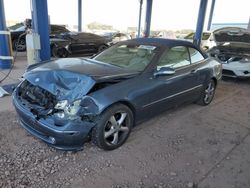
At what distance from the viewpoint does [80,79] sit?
2789 millimetres

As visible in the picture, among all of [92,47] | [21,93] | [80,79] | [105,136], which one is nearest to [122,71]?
[80,79]

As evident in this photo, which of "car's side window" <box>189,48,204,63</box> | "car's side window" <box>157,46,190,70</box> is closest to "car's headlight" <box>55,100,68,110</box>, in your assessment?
"car's side window" <box>157,46,190,70</box>

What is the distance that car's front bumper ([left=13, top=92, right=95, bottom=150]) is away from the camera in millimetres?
2535

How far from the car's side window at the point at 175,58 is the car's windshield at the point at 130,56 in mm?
179

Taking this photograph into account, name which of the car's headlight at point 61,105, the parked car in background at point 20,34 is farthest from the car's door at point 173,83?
the parked car in background at point 20,34

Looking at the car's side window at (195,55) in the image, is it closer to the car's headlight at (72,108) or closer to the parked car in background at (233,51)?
the car's headlight at (72,108)

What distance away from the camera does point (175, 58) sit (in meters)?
3.83

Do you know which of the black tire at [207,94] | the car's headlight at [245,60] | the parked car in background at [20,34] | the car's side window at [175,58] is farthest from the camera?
the parked car in background at [20,34]

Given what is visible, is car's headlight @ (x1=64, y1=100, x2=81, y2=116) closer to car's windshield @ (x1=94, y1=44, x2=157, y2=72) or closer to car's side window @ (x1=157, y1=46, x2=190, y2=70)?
car's windshield @ (x1=94, y1=44, x2=157, y2=72)

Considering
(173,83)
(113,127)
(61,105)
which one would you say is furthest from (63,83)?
(173,83)

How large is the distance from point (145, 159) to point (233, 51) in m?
5.69

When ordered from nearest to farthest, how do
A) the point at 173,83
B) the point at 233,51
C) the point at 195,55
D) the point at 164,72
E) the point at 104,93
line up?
the point at 104,93 < the point at 164,72 < the point at 173,83 < the point at 195,55 < the point at 233,51

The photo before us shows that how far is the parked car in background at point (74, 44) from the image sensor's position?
32.4 ft

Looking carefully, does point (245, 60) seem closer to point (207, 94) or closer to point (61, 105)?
point (207, 94)
